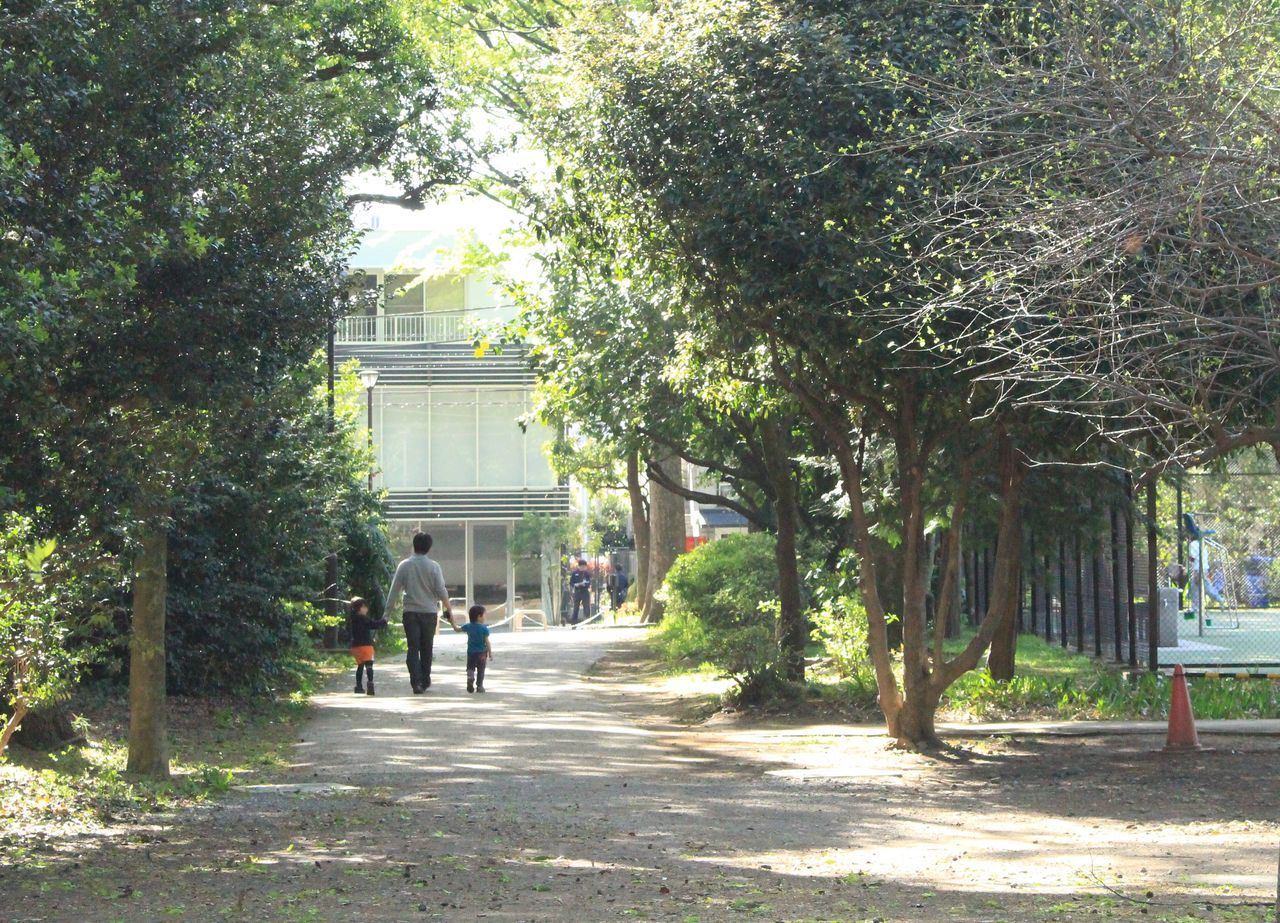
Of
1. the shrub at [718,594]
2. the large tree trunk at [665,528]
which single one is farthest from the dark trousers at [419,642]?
the large tree trunk at [665,528]

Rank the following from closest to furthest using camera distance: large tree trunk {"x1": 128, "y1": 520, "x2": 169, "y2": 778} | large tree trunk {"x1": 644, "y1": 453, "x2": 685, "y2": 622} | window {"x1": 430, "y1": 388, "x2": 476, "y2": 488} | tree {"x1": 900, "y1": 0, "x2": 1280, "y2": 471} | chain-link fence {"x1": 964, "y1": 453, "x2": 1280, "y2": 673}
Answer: tree {"x1": 900, "y1": 0, "x2": 1280, "y2": 471} < large tree trunk {"x1": 128, "y1": 520, "x2": 169, "y2": 778} < chain-link fence {"x1": 964, "y1": 453, "x2": 1280, "y2": 673} < large tree trunk {"x1": 644, "y1": 453, "x2": 685, "y2": 622} < window {"x1": 430, "y1": 388, "x2": 476, "y2": 488}

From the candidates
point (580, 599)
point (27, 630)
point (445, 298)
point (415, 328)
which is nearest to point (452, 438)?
point (415, 328)

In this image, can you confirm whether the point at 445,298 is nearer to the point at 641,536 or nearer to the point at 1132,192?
the point at 641,536

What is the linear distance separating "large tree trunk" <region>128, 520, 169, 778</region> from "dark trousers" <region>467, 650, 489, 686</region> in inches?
265

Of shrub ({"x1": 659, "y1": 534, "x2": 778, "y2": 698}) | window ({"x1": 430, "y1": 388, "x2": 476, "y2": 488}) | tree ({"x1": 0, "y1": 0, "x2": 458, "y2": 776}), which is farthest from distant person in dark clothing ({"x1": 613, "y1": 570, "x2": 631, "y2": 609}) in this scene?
tree ({"x1": 0, "y1": 0, "x2": 458, "y2": 776})

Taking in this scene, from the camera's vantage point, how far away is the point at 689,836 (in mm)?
8758

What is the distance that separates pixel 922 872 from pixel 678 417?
39.0 ft

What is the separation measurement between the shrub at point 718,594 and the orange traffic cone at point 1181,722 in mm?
5934

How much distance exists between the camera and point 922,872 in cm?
772

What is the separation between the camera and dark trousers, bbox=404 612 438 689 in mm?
15641

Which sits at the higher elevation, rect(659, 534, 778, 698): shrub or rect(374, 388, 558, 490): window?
rect(374, 388, 558, 490): window

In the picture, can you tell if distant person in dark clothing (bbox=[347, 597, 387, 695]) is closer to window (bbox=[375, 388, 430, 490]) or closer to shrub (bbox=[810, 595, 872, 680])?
shrub (bbox=[810, 595, 872, 680])

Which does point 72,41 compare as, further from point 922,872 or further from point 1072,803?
point 1072,803

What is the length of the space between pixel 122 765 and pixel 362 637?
563 cm
